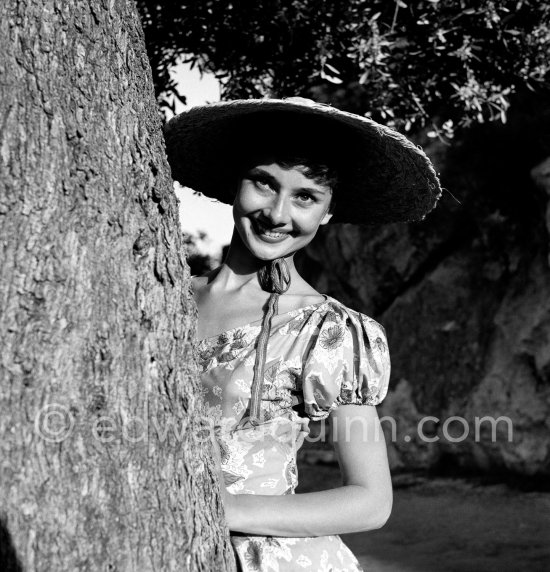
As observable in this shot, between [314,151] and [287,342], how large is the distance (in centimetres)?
46

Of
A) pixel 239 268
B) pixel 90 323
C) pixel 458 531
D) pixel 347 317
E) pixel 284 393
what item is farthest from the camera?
pixel 458 531

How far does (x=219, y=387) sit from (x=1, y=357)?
2.39 feet

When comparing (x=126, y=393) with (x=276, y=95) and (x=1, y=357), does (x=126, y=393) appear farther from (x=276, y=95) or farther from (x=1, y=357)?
(x=276, y=95)

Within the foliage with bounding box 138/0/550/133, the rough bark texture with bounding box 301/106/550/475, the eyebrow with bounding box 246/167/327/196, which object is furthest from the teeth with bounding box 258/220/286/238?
the rough bark texture with bounding box 301/106/550/475

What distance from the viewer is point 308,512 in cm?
171

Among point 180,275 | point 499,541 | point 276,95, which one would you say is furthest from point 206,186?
point 499,541

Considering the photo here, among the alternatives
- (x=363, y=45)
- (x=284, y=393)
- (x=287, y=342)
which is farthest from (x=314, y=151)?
(x=363, y=45)

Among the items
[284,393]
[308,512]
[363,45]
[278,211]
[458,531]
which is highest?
[363,45]

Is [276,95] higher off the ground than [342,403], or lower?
higher

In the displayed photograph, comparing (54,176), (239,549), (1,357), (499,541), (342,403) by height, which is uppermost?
(54,176)

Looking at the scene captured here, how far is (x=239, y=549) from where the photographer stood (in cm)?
174

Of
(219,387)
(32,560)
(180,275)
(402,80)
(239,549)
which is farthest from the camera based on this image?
(402,80)

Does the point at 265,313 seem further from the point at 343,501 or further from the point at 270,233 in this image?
the point at 343,501

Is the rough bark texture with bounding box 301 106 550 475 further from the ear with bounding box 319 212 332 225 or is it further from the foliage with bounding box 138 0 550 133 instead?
the ear with bounding box 319 212 332 225
